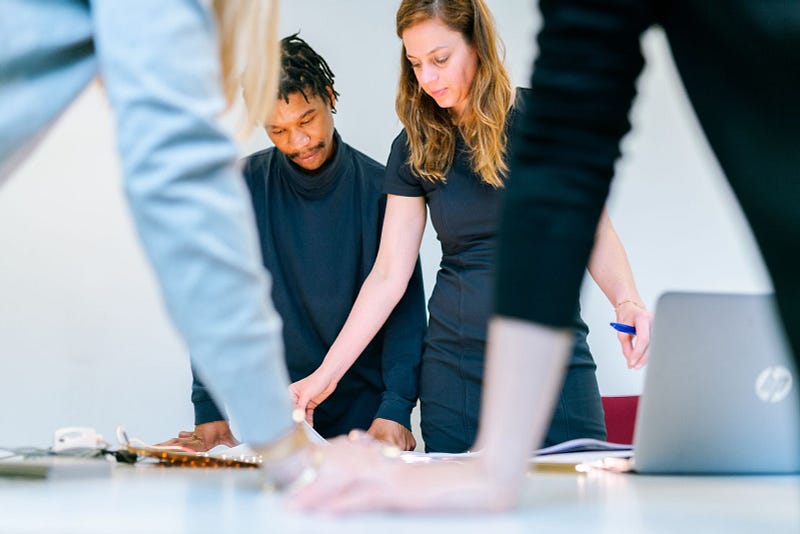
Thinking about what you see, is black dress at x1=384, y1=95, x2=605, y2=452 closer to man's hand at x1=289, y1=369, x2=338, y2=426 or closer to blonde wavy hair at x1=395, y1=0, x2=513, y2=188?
blonde wavy hair at x1=395, y1=0, x2=513, y2=188

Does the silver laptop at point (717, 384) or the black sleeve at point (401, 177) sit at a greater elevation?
the black sleeve at point (401, 177)

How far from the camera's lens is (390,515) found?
0.67 metres

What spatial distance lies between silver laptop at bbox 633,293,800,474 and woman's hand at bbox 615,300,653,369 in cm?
45

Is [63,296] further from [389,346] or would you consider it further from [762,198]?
[762,198]

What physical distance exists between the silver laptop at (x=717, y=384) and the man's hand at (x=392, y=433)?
108 centimetres

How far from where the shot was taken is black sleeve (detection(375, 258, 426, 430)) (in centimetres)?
219

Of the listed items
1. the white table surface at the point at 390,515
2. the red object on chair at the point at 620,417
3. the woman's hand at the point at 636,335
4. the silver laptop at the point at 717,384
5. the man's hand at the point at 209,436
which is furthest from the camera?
the red object on chair at the point at 620,417

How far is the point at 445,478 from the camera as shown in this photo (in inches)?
27.0

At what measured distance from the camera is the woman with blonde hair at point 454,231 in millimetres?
2082

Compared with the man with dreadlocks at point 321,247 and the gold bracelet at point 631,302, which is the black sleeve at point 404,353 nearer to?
the man with dreadlocks at point 321,247

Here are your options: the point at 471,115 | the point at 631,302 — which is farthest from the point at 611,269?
the point at 471,115

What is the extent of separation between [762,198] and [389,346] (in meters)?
1.75

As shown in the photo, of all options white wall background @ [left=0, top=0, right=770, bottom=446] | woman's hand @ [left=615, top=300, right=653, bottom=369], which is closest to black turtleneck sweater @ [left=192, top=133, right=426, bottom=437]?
woman's hand @ [left=615, top=300, right=653, bottom=369]

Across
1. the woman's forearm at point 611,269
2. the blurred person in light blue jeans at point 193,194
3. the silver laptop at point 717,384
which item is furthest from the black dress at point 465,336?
the blurred person in light blue jeans at point 193,194
